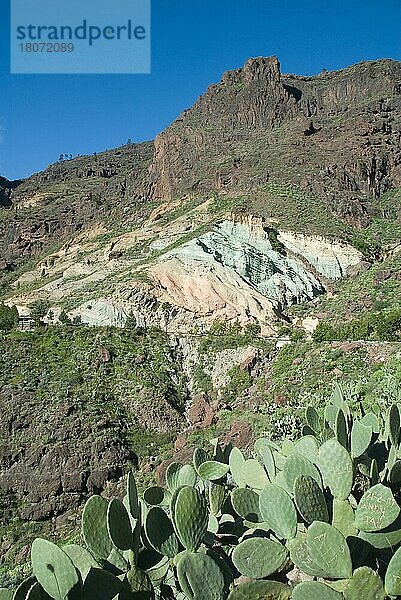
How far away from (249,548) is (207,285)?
28.8 meters

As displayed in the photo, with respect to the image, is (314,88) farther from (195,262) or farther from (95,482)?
(95,482)

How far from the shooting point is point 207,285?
103 feet

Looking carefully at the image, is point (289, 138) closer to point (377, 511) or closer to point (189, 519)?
point (377, 511)

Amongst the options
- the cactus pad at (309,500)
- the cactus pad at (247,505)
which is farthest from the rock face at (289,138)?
the cactus pad at (309,500)

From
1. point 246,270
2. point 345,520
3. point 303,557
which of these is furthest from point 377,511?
point 246,270

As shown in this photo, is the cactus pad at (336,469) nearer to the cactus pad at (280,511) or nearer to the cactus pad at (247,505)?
the cactus pad at (280,511)

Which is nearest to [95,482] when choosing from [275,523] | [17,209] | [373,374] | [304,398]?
[304,398]

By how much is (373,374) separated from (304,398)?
2054 millimetres

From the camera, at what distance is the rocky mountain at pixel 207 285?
1736cm

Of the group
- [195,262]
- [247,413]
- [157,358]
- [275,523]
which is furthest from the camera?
[195,262]

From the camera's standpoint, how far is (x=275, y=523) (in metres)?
2.74

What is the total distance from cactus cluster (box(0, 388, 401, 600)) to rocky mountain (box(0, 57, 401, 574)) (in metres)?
11.7

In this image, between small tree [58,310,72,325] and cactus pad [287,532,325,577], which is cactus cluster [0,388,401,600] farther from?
small tree [58,310,72,325]

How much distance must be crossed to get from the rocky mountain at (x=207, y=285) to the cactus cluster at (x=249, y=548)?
1165cm
